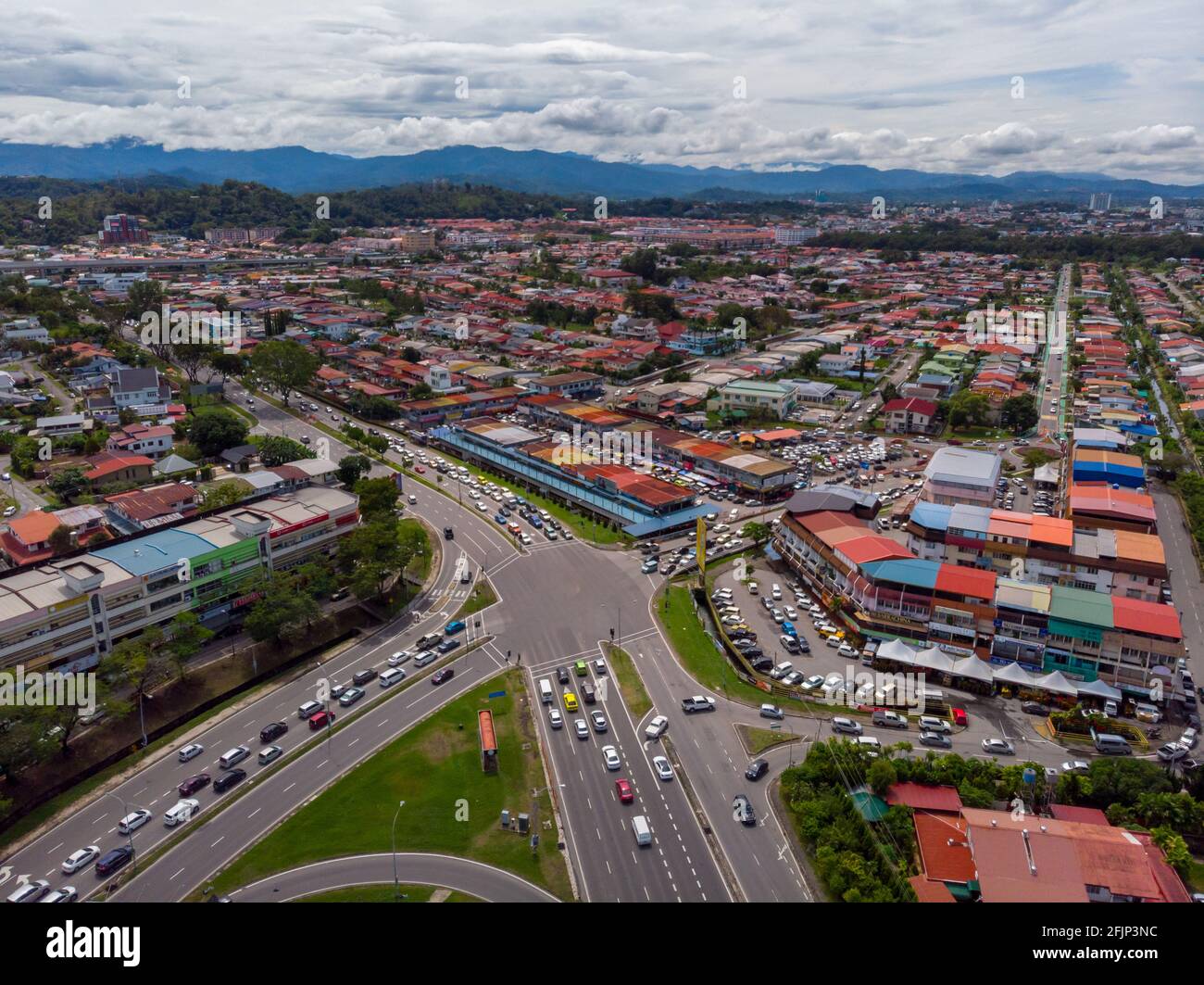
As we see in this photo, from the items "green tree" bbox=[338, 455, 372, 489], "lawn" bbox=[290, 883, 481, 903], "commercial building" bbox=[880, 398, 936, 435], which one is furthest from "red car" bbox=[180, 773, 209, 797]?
"commercial building" bbox=[880, 398, 936, 435]

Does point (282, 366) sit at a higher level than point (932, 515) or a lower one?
higher

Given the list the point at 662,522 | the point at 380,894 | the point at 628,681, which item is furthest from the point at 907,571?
the point at 380,894

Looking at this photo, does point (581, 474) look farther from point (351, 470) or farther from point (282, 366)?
point (282, 366)

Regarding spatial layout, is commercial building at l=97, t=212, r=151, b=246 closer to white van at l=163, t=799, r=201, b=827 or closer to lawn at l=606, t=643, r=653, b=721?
lawn at l=606, t=643, r=653, b=721

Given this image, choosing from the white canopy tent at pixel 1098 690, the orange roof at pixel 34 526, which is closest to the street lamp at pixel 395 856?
the orange roof at pixel 34 526

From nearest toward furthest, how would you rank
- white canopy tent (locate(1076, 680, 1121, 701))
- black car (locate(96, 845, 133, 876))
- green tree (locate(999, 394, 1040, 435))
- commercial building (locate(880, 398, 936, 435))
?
black car (locate(96, 845, 133, 876)) < white canopy tent (locate(1076, 680, 1121, 701)) < green tree (locate(999, 394, 1040, 435)) < commercial building (locate(880, 398, 936, 435))

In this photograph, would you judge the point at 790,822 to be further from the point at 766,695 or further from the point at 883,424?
the point at 883,424
